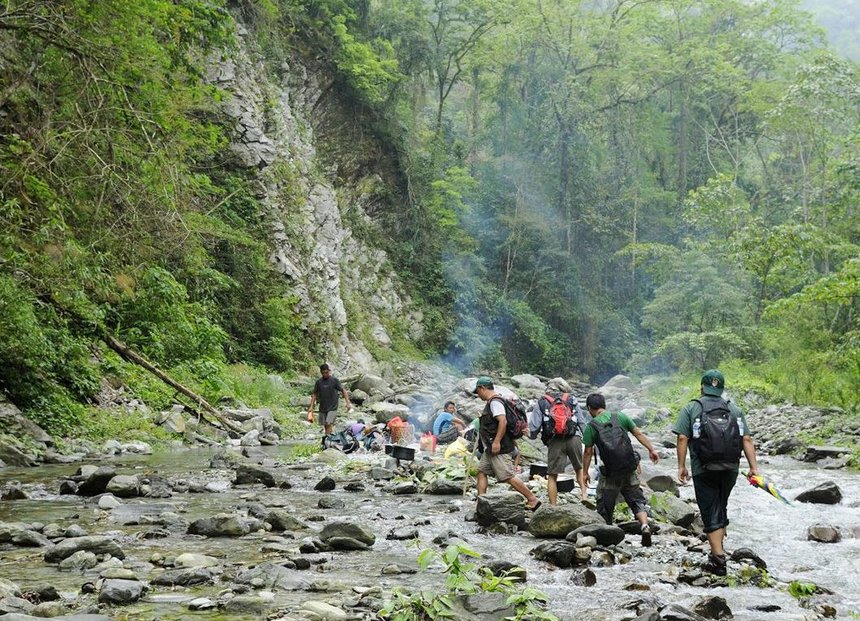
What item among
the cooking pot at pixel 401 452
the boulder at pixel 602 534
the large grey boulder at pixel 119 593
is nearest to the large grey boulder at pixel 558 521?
the boulder at pixel 602 534

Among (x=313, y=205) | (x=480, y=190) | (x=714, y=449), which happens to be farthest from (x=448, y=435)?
(x=480, y=190)

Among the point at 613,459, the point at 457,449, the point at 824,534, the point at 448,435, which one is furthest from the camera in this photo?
the point at 448,435

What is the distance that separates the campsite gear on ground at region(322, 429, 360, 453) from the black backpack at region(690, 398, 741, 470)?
9.16m

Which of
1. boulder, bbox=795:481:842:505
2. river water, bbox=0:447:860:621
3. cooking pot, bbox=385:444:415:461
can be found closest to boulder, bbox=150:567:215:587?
river water, bbox=0:447:860:621

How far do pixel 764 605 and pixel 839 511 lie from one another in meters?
4.79

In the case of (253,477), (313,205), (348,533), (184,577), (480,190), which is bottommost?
(253,477)

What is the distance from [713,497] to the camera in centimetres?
597

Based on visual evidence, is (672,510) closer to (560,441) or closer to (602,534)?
(560,441)

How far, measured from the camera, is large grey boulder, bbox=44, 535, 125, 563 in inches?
203

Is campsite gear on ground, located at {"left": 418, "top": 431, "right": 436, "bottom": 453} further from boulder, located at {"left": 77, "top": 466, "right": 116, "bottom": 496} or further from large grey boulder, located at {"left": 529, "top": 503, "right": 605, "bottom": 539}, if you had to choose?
large grey boulder, located at {"left": 529, "top": 503, "right": 605, "bottom": 539}

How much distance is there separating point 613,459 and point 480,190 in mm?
38914

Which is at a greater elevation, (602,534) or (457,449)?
(602,534)

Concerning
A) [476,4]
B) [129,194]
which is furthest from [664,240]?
[129,194]

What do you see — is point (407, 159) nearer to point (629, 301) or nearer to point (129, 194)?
point (629, 301)
